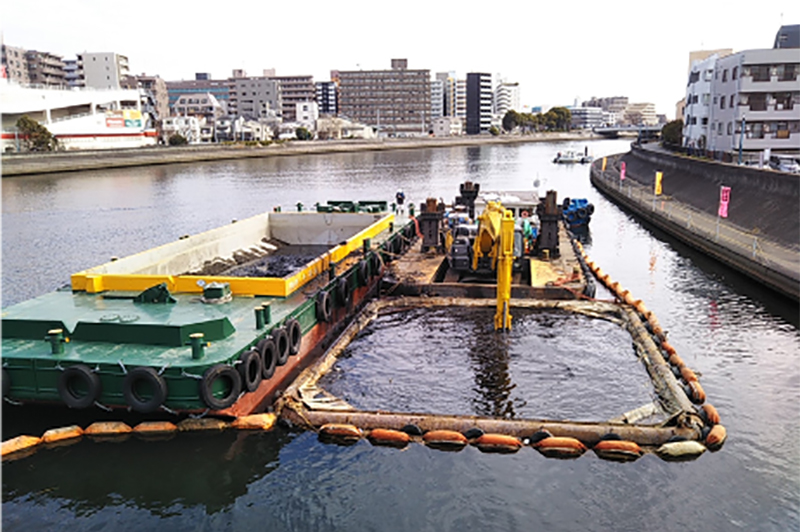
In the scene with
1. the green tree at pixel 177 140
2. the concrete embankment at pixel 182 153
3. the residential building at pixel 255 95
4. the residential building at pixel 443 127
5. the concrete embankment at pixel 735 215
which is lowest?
the concrete embankment at pixel 735 215

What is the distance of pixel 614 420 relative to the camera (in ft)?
37.7

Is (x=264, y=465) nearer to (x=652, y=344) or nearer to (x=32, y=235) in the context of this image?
(x=652, y=344)

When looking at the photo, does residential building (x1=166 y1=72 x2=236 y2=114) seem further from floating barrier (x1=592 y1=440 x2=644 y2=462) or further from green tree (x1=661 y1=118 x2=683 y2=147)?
floating barrier (x1=592 y1=440 x2=644 y2=462)

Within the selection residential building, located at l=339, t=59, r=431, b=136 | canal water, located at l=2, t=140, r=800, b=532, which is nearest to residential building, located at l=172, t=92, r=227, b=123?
residential building, located at l=339, t=59, r=431, b=136

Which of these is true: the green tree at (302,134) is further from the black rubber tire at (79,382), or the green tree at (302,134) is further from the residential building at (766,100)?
the black rubber tire at (79,382)

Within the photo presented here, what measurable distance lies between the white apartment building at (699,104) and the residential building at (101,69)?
366ft

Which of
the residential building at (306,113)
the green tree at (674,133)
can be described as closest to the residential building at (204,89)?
the residential building at (306,113)

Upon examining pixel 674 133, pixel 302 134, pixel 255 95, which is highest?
pixel 255 95

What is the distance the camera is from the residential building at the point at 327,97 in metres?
187

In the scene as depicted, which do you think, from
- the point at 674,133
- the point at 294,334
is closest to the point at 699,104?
the point at 674,133

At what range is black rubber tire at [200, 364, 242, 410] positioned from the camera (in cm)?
1022

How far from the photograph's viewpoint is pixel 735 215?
32.1 m

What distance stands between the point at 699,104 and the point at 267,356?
63.8m

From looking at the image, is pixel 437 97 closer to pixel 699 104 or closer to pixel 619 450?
pixel 699 104
